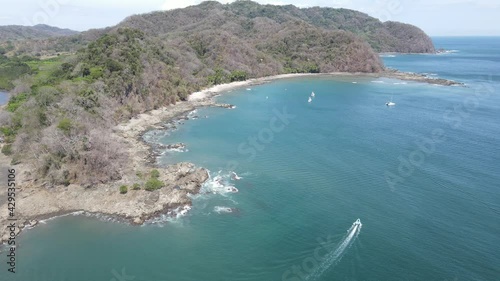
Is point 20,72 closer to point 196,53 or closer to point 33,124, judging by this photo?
point 196,53

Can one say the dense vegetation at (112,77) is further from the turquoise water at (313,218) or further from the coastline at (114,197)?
the turquoise water at (313,218)

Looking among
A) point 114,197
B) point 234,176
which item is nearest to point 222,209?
point 234,176

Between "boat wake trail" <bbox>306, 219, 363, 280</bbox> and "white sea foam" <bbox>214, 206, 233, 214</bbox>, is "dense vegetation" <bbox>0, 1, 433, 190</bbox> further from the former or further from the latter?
"boat wake trail" <bbox>306, 219, 363, 280</bbox>

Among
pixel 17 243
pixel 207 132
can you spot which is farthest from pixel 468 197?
pixel 17 243

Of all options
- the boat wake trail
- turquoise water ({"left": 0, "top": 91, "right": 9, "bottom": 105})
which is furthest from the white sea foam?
turquoise water ({"left": 0, "top": 91, "right": 9, "bottom": 105})

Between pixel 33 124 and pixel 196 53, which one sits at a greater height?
pixel 196 53

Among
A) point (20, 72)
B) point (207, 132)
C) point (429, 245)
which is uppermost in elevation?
point (20, 72)

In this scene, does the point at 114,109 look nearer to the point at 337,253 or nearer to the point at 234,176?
the point at 234,176

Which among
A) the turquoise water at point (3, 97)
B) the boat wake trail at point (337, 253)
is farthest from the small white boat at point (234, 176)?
the turquoise water at point (3, 97)
